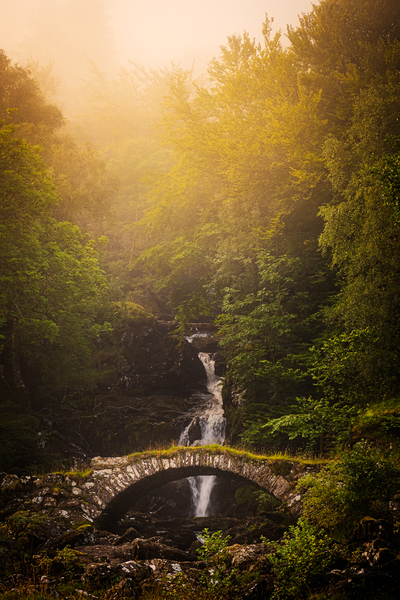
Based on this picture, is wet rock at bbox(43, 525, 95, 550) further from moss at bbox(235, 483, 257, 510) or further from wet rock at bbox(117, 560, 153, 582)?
moss at bbox(235, 483, 257, 510)

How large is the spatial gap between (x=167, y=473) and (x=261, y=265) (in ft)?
26.6

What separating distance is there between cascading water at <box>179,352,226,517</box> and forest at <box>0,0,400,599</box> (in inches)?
47.4

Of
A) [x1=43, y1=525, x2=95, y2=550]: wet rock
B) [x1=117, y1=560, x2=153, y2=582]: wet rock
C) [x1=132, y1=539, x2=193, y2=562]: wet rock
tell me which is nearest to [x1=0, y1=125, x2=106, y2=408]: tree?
[x1=43, y1=525, x2=95, y2=550]: wet rock

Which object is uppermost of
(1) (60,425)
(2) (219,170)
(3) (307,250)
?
(2) (219,170)

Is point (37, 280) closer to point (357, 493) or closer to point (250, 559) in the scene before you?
point (250, 559)

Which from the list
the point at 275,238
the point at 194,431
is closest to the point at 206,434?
the point at 194,431

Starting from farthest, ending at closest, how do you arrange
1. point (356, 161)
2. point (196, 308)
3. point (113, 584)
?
point (196, 308)
point (356, 161)
point (113, 584)

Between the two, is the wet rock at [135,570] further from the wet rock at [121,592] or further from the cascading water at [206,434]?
the cascading water at [206,434]

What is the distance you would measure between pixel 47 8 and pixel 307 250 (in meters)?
76.2

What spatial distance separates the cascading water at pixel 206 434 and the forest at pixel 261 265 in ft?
3.95

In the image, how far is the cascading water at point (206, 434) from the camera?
13.4 m

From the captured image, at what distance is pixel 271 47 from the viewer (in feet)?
45.0

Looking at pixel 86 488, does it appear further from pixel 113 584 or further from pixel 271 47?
pixel 271 47

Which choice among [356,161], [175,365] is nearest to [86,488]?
[175,365]
